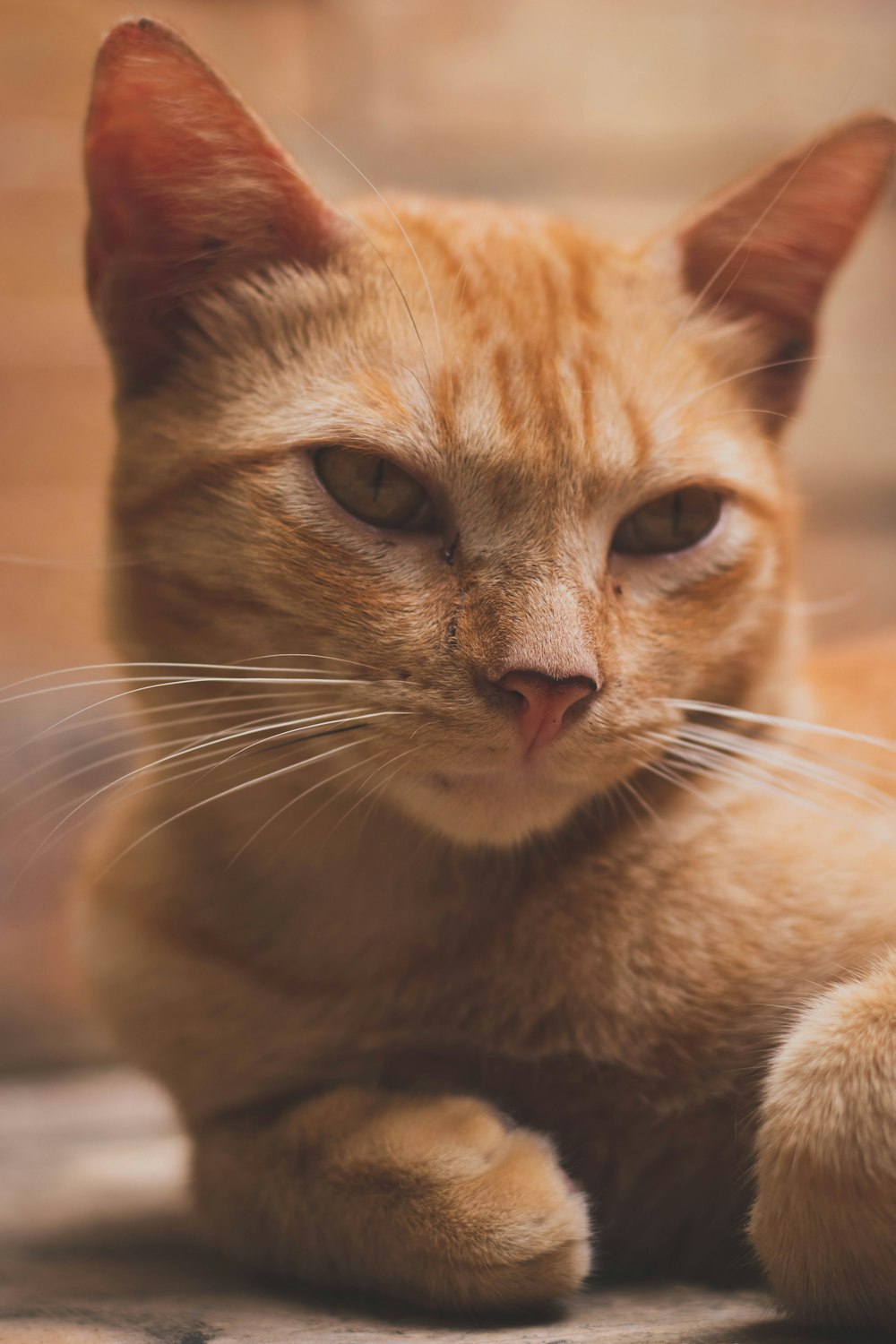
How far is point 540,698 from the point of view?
3.55 ft

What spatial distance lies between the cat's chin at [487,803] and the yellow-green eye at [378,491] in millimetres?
237

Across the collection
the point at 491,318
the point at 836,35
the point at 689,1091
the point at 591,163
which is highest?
the point at 836,35

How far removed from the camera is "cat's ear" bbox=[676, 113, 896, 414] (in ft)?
4.53

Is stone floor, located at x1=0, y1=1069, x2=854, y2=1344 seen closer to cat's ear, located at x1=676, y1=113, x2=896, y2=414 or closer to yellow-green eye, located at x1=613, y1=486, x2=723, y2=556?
Result: yellow-green eye, located at x1=613, y1=486, x2=723, y2=556

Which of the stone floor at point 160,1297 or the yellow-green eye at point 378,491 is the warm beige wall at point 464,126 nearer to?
the stone floor at point 160,1297

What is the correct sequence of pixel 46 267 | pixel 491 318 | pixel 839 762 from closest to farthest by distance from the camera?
pixel 491 318, pixel 839 762, pixel 46 267

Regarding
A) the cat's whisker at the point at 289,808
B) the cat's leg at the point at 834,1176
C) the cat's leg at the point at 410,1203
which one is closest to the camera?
the cat's leg at the point at 834,1176

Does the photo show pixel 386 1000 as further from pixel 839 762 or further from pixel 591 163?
pixel 591 163

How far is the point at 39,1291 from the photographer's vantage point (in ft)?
4.03

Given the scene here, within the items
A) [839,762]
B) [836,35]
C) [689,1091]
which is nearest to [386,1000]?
[689,1091]

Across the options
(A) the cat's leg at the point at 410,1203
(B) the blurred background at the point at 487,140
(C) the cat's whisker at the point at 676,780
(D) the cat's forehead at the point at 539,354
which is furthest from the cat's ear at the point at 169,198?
(B) the blurred background at the point at 487,140

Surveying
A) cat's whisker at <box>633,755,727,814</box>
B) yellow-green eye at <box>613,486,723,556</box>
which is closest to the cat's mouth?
cat's whisker at <box>633,755,727,814</box>

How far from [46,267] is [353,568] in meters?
1.96

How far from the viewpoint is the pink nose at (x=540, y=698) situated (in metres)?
1.08
